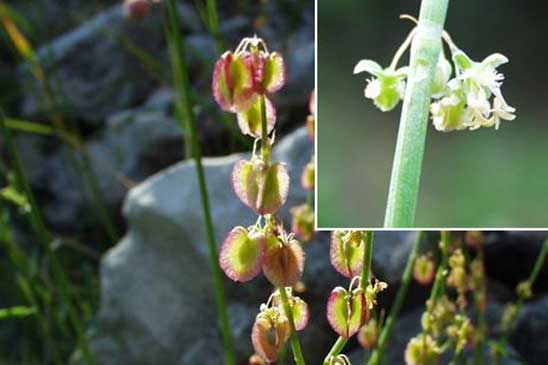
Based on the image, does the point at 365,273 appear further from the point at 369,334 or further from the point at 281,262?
the point at 369,334

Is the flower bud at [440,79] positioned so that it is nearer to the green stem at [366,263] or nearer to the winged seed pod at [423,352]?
the green stem at [366,263]

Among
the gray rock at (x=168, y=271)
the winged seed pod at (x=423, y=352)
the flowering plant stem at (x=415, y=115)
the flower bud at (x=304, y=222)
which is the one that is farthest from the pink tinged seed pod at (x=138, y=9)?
the flowering plant stem at (x=415, y=115)

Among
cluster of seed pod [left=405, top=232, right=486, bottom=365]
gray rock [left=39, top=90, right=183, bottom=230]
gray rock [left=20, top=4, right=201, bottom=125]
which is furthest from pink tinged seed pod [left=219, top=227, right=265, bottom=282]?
gray rock [left=20, top=4, right=201, bottom=125]

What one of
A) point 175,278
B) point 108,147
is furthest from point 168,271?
point 108,147

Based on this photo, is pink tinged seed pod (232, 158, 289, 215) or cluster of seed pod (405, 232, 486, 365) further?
cluster of seed pod (405, 232, 486, 365)

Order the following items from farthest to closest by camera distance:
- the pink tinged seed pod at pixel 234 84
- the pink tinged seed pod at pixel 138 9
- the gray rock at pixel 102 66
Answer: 1. the gray rock at pixel 102 66
2. the pink tinged seed pod at pixel 138 9
3. the pink tinged seed pod at pixel 234 84

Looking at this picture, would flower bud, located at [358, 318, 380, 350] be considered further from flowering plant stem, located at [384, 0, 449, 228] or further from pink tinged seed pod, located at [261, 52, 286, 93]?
pink tinged seed pod, located at [261, 52, 286, 93]
